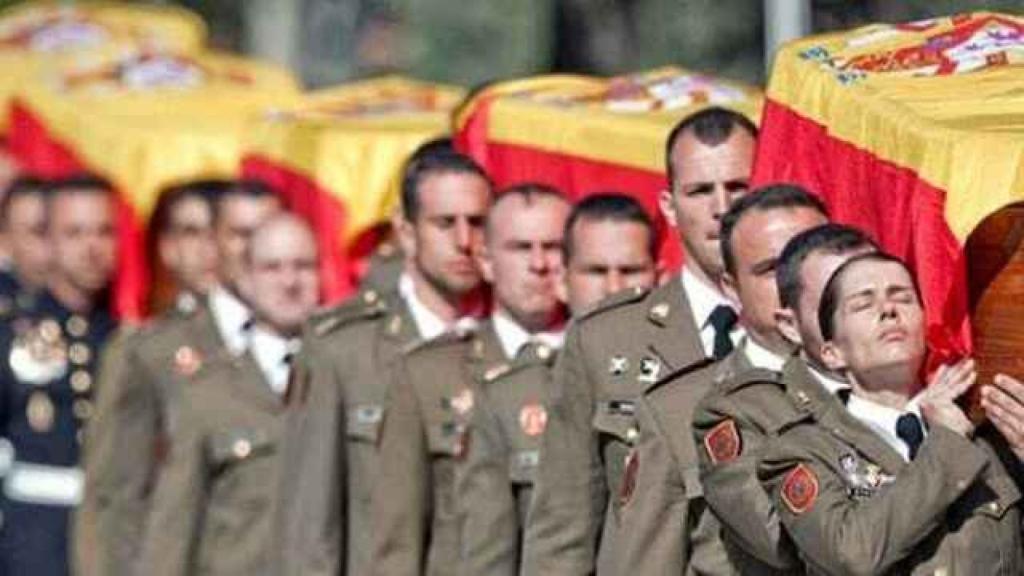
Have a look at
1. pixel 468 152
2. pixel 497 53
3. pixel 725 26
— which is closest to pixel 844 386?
pixel 468 152

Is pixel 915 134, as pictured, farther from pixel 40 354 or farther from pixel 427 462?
pixel 40 354

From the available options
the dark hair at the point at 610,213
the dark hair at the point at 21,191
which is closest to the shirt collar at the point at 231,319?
the dark hair at the point at 21,191

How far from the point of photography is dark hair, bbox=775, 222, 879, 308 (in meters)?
9.82

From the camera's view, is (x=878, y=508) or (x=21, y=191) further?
(x=21, y=191)

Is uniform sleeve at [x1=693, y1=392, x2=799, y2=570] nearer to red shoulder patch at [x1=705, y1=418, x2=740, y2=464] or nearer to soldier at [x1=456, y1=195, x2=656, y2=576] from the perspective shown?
red shoulder patch at [x1=705, y1=418, x2=740, y2=464]

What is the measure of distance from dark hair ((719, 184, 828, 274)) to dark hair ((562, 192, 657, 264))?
3.99ft

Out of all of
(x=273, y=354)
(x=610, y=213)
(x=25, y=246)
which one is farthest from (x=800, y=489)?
(x=25, y=246)

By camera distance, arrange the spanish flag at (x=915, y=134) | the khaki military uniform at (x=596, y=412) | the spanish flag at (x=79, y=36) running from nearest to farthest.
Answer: the spanish flag at (x=915, y=134), the khaki military uniform at (x=596, y=412), the spanish flag at (x=79, y=36)

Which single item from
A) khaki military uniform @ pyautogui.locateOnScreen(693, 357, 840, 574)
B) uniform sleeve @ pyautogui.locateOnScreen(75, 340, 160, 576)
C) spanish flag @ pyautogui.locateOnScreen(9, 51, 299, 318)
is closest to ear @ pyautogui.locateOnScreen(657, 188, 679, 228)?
khaki military uniform @ pyautogui.locateOnScreen(693, 357, 840, 574)

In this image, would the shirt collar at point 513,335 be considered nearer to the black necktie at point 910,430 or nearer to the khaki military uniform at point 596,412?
the khaki military uniform at point 596,412

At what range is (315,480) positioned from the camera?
1298 centimetres

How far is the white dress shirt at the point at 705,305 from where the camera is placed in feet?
36.4

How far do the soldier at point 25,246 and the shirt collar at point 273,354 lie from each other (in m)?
1.65

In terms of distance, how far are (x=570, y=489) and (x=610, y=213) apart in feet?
2.59
